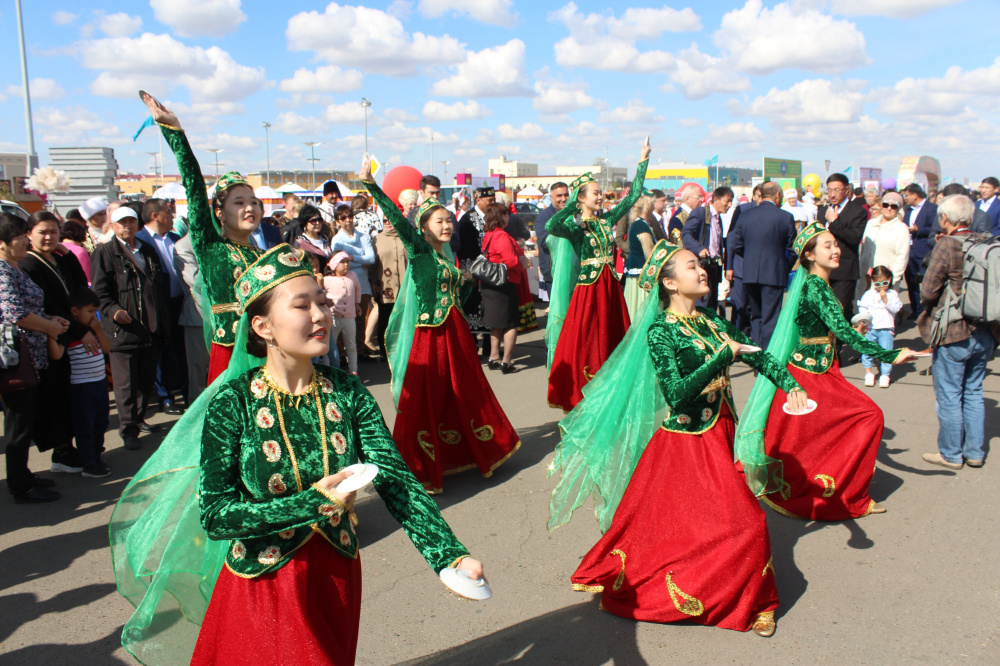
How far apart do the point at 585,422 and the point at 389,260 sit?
5.38 metres

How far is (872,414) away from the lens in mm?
4484

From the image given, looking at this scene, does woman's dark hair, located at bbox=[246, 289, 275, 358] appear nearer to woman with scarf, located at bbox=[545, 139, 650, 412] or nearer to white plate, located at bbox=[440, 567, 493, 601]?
white plate, located at bbox=[440, 567, 493, 601]

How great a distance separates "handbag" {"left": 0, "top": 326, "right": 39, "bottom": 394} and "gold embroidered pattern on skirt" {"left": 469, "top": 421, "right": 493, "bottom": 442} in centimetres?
290

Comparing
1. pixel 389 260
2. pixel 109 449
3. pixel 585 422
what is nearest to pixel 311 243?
pixel 389 260

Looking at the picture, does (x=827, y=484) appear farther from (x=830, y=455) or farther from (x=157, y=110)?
(x=157, y=110)

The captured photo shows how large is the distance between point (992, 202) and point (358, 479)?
40.4 feet

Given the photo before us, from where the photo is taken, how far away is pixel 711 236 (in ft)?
36.7

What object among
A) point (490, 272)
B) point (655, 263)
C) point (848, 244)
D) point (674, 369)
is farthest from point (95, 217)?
point (848, 244)

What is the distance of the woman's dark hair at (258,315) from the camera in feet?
7.02

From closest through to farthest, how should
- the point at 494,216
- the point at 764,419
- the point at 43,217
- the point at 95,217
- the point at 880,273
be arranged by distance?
the point at 764,419
the point at 43,217
the point at 95,217
the point at 880,273
the point at 494,216

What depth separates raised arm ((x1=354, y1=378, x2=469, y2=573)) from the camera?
1871mm

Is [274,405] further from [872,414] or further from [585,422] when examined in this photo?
[872,414]

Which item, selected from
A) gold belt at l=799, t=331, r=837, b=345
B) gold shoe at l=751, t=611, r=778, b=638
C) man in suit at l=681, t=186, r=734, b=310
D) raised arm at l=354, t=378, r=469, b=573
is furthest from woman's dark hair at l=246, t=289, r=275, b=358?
man in suit at l=681, t=186, r=734, b=310

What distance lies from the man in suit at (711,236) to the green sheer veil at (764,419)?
16.5 ft
